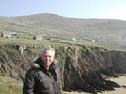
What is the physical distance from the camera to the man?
6.32 metres

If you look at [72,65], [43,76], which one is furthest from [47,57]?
[72,65]

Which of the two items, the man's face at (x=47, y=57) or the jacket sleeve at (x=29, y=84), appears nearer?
the jacket sleeve at (x=29, y=84)

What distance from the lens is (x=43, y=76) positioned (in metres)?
6.45

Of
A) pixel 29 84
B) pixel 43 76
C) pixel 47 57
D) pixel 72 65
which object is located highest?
pixel 47 57

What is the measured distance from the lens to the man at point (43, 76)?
20.7 feet

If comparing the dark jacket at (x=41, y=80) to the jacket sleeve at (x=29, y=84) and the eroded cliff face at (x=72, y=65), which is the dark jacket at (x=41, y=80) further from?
the eroded cliff face at (x=72, y=65)

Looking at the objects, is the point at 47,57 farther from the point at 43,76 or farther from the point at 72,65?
the point at 72,65

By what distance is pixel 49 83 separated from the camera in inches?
255

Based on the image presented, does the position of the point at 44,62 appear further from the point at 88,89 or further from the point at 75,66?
the point at 75,66

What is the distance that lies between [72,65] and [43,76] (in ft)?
196

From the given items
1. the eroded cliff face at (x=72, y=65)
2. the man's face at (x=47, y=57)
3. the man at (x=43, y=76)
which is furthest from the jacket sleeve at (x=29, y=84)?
the eroded cliff face at (x=72, y=65)

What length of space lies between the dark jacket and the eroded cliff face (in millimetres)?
44633

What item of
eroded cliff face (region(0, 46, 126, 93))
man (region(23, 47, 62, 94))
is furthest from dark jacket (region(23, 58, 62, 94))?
eroded cliff face (region(0, 46, 126, 93))

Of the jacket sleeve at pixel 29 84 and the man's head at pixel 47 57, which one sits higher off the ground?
the man's head at pixel 47 57
